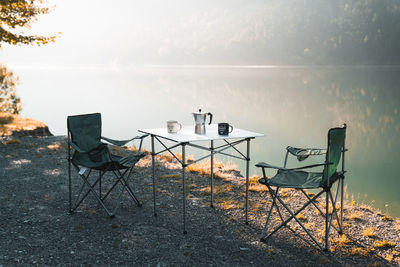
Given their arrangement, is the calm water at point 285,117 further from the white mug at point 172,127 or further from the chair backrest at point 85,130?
the chair backrest at point 85,130

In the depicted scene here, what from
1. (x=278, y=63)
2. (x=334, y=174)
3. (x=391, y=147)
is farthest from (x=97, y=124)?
(x=278, y=63)

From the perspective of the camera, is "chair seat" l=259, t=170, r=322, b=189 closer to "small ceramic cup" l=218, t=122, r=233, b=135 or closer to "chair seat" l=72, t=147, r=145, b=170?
"small ceramic cup" l=218, t=122, r=233, b=135

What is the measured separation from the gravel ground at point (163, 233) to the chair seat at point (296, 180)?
0.54m

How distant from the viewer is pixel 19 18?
27.6ft

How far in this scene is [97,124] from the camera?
436 cm

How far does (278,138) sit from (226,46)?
362 ft

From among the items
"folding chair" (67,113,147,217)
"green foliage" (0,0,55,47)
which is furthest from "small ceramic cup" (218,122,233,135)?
"green foliage" (0,0,55,47)

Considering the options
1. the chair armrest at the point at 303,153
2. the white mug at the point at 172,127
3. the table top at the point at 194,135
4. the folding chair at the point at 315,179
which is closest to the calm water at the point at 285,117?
the chair armrest at the point at 303,153

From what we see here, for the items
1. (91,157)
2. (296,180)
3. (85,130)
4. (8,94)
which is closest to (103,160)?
(91,157)

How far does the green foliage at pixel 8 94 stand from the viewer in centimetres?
1523

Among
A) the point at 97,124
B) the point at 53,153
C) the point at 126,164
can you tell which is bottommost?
the point at 53,153

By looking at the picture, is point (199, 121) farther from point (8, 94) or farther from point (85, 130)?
point (8, 94)

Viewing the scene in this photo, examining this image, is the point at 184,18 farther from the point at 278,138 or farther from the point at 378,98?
the point at 278,138

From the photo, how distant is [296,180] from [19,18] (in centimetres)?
732
